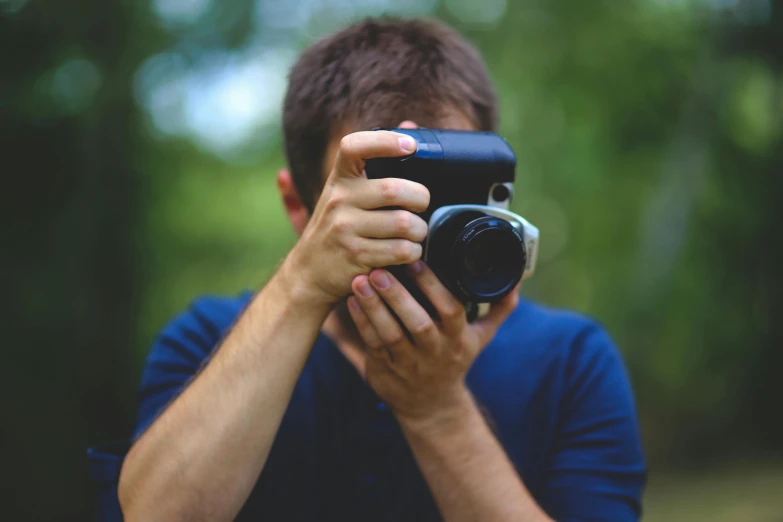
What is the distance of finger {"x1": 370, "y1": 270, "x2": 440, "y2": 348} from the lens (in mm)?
1208

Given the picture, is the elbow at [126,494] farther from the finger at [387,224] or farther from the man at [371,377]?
the finger at [387,224]

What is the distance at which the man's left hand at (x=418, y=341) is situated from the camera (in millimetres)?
1226

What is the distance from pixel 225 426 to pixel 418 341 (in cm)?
43

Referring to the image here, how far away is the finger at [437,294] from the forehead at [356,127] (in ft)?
1.42

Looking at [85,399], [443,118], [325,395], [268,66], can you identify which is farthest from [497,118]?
[268,66]

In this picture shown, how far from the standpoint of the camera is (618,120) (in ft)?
29.0

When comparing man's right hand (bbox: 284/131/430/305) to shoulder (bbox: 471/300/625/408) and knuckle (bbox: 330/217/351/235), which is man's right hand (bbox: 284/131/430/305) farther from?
shoulder (bbox: 471/300/625/408)

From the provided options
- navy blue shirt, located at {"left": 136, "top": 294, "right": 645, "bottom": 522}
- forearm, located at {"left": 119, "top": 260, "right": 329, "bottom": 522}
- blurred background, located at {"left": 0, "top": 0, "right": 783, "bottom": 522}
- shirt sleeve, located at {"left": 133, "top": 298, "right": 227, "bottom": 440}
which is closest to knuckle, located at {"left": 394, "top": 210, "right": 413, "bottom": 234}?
Result: forearm, located at {"left": 119, "top": 260, "right": 329, "bottom": 522}

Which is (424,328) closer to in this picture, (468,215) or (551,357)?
(468,215)

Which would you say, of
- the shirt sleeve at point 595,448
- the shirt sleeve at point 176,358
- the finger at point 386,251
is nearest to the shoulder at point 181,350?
the shirt sleeve at point 176,358

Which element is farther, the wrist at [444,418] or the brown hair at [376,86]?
the brown hair at [376,86]

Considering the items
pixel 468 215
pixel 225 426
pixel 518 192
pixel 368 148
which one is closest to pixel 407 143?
pixel 368 148

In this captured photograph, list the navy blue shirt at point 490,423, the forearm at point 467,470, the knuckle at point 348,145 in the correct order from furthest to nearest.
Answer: the navy blue shirt at point 490,423, the forearm at point 467,470, the knuckle at point 348,145

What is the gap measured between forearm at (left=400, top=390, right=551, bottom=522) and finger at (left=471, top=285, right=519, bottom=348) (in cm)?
14
